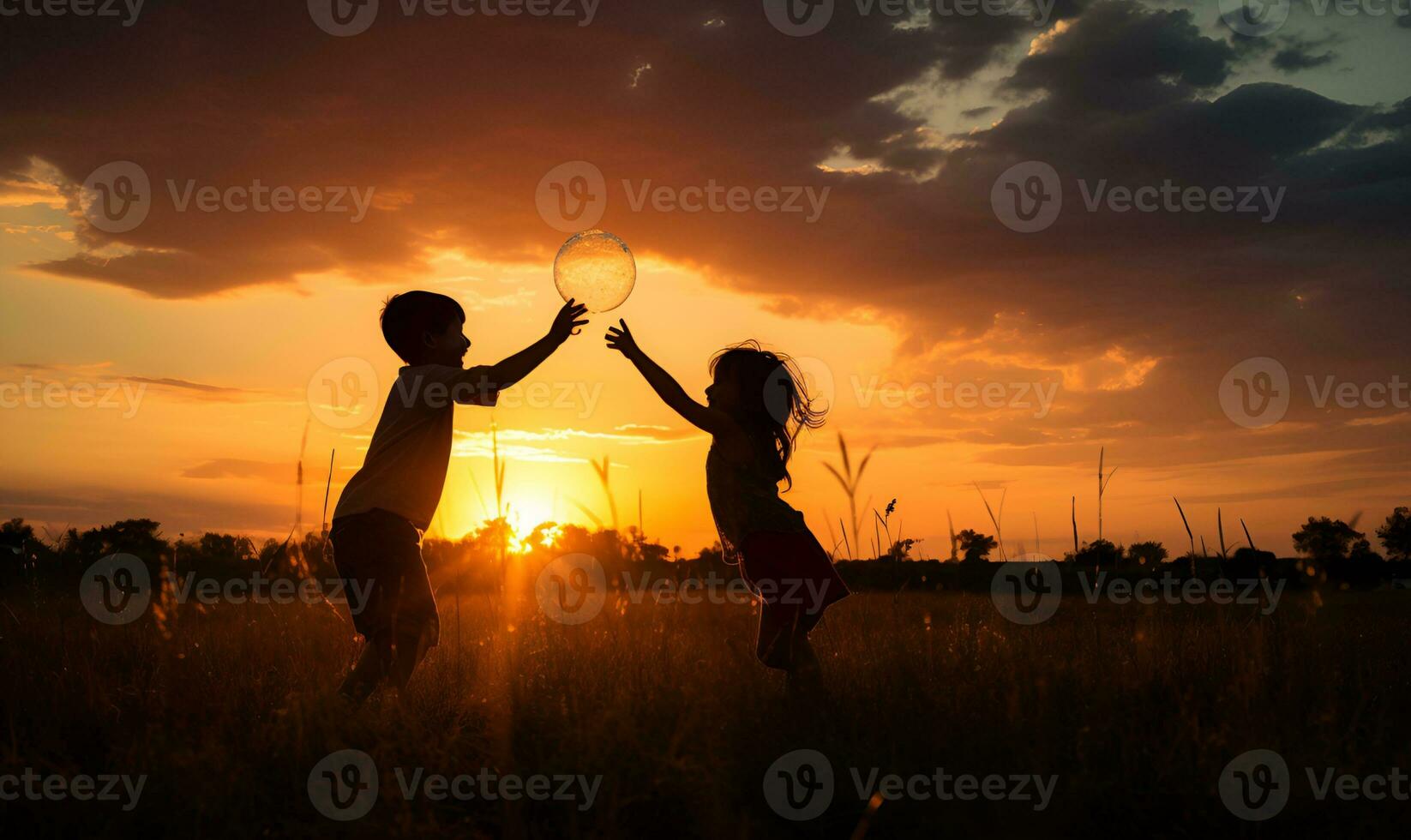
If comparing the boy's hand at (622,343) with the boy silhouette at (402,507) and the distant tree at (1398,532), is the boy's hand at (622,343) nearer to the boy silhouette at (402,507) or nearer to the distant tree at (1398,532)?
the boy silhouette at (402,507)

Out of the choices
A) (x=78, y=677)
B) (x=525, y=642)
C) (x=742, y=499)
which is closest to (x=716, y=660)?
(x=742, y=499)

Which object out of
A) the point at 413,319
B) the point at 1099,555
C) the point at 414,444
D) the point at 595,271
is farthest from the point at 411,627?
the point at 1099,555

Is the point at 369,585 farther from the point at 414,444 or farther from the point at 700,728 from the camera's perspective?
the point at 700,728

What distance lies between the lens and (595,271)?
5.39 m

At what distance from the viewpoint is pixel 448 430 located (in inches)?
196

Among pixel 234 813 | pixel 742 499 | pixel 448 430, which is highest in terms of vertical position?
pixel 448 430

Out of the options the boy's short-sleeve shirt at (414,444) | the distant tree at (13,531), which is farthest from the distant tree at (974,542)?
the distant tree at (13,531)

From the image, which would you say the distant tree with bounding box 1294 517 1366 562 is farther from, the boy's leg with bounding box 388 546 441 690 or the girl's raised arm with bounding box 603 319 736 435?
the boy's leg with bounding box 388 546 441 690

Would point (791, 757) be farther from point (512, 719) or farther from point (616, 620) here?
point (616, 620)

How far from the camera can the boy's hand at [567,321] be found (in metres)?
4.81

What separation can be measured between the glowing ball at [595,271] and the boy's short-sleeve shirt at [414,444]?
0.93 m

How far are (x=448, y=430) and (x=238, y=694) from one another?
174 cm

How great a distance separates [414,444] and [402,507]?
14.0 inches

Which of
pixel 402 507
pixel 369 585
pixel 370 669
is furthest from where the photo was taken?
pixel 402 507
